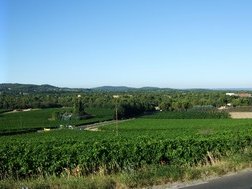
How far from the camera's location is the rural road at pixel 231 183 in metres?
9.41

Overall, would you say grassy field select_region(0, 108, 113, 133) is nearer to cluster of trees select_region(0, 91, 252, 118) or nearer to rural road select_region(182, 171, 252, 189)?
cluster of trees select_region(0, 91, 252, 118)

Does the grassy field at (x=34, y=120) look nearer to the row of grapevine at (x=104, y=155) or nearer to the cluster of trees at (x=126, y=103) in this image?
the cluster of trees at (x=126, y=103)

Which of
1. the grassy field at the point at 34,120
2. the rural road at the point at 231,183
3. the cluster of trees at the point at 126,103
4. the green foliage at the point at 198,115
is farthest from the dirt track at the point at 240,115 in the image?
the rural road at the point at 231,183

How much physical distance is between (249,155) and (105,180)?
5275 mm

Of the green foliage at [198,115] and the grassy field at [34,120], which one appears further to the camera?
the green foliage at [198,115]

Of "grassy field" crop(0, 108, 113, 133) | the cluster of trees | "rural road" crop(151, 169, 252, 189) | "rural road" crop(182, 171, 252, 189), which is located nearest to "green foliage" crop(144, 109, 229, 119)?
the cluster of trees

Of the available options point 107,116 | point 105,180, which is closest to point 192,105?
point 107,116

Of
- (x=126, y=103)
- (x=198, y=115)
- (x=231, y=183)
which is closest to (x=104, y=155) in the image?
(x=231, y=183)

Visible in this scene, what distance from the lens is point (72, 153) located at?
14.8 meters

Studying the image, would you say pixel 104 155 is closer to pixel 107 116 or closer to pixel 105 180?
pixel 105 180

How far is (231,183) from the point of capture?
9875mm

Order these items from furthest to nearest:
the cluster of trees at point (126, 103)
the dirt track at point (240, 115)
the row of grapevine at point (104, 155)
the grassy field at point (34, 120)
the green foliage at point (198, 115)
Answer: the cluster of trees at point (126, 103) → the green foliage at point (198, 115) → the dirt track at point (240, 115) → the grassy field at point (34, 120) → the row of grapevine at point (104, 155)

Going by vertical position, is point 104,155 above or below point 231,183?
below

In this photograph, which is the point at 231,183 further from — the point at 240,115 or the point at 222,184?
the point at 240,115
